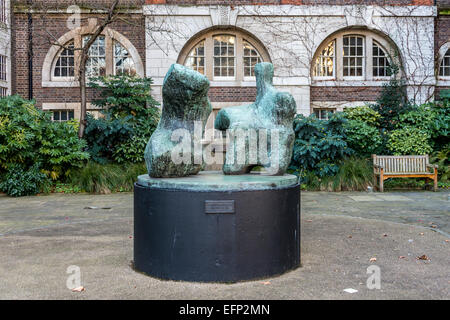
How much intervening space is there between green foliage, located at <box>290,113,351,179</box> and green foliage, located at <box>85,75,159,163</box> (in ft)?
14.9

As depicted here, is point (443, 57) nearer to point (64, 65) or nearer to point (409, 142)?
point (409, 142)

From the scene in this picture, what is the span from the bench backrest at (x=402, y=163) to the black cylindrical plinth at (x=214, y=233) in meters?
8.49

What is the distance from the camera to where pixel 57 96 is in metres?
15.5

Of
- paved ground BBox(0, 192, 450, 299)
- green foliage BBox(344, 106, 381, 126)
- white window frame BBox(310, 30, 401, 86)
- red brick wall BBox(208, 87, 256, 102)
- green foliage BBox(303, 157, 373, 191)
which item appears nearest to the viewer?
paved ground BBox(0, 192, 450, 299)

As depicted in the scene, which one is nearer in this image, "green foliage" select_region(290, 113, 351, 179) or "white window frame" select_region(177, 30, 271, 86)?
"green foliage" select_region(290, 113, 351, 179)

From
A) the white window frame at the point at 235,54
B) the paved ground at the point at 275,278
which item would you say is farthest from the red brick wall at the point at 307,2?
the paved ground at the point at 275,278

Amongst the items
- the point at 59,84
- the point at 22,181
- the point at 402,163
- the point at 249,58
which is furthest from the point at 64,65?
the point at 402,163

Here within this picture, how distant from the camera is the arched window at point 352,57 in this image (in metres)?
16.0

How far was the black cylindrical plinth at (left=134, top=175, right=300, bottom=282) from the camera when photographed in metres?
3.94

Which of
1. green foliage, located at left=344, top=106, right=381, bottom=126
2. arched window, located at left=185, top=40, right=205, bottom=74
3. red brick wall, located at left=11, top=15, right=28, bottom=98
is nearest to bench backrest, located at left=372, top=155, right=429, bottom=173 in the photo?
green foliage, located at left=344, top=106, right=381, bottom=126

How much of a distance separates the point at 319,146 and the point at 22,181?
7813mm

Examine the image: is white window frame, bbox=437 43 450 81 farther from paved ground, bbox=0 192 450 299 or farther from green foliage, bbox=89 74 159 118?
green foliage, bbox=89 74 159 118

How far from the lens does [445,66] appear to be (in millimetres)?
16250

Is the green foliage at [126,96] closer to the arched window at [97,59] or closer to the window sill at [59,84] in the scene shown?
the window sill at [59,84]
